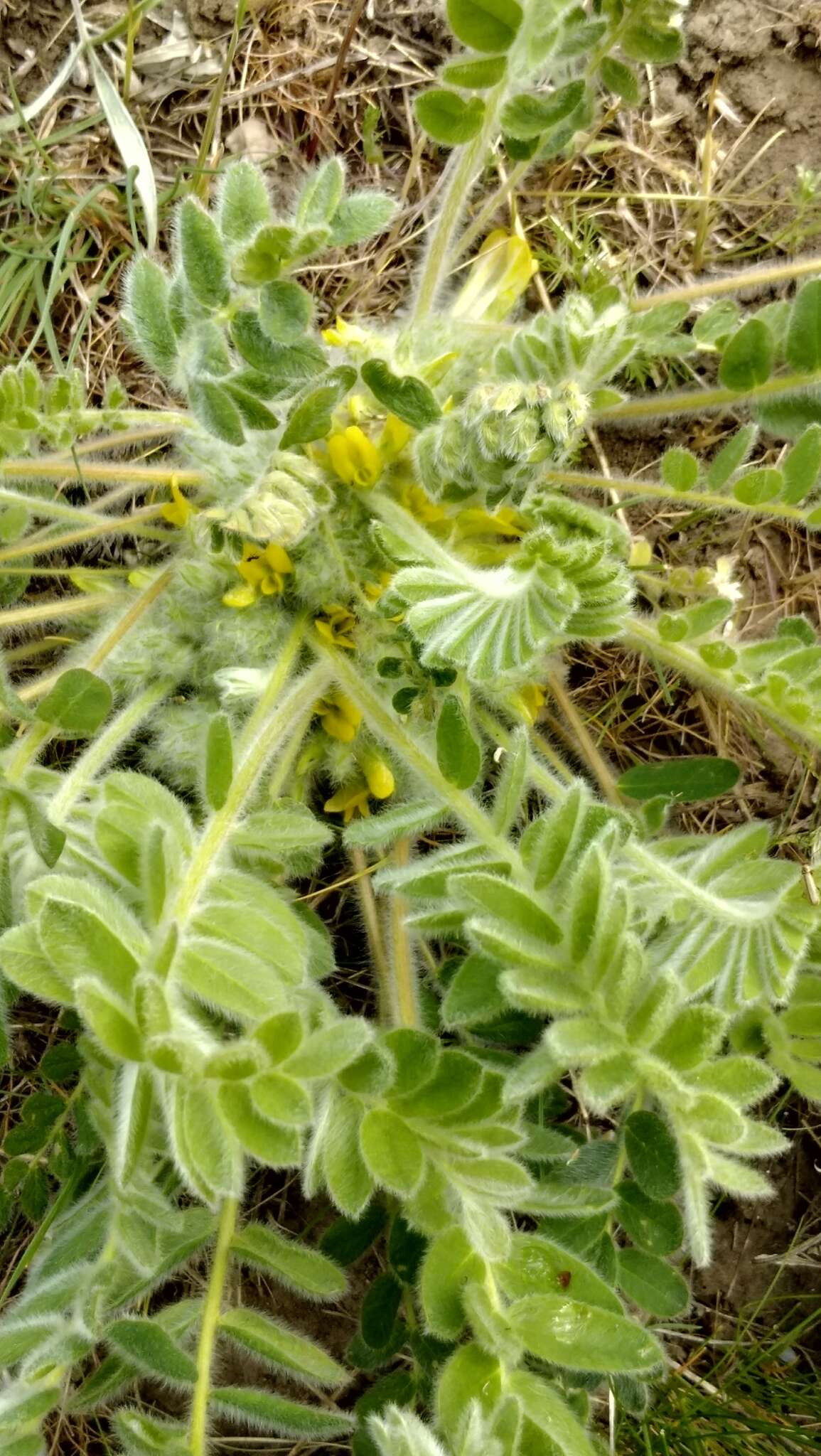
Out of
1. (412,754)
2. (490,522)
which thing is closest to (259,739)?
(412,754)

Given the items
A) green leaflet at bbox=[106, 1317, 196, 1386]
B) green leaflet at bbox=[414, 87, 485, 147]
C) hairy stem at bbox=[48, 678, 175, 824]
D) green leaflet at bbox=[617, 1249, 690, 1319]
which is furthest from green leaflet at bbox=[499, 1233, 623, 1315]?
green leaflet at bbox=[414, 87, 485, 147]

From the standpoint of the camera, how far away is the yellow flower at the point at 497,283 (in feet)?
7.50

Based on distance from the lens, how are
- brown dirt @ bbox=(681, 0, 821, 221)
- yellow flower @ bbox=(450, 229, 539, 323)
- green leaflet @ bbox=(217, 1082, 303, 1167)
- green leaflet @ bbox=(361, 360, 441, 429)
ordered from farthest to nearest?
brown dirt @ bbox=(681, 0, 821, 221) < yellow flower @ bbox=(450, 229, 539, 323) < green leaflet @ bbox=(361, 360, 441, 429) < green leaflet @ bbox=(217, 1082, 303, 1167)

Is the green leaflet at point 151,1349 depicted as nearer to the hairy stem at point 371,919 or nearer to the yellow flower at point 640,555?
the hairy stem at point 371,919

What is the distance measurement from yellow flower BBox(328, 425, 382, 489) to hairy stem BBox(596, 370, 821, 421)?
1.35 ft

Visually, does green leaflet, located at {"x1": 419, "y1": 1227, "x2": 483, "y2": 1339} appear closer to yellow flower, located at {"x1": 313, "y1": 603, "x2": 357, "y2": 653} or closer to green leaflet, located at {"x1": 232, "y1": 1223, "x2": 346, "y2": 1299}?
green leaflet, located at {"x1": 232, "y1": 1223, "x2": 346, "y2": 1299}

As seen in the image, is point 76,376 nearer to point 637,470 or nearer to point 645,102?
point 637,470

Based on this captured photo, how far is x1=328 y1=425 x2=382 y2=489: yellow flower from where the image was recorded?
6.63ft

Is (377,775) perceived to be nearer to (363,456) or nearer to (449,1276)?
(363,456)

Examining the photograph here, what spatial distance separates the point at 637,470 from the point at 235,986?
5.80 feet

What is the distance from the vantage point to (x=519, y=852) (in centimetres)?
167

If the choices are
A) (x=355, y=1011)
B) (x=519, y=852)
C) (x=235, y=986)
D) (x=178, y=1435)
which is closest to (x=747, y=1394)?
(x=355, y=1011)

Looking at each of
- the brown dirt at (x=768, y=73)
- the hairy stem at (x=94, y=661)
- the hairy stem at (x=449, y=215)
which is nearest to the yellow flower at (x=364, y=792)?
the hairy stem at (x=94, y=661)

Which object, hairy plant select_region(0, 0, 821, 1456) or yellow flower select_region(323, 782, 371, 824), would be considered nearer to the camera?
hairy plant select_region(0, 0, 821, 1456)
